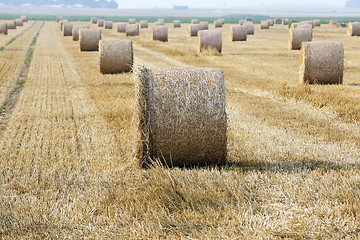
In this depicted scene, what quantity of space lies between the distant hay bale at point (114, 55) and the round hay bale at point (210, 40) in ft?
24.2

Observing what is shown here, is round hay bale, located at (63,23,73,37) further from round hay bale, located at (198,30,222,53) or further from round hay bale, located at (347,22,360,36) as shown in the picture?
round hay bale, located at (347,22,360,36)

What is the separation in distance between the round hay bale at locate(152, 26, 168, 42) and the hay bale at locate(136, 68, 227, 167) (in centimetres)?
2550

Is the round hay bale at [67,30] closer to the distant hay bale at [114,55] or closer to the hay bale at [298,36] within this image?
the hay bale at [298,36]

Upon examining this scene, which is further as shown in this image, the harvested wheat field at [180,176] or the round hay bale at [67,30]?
the round hay bale at [67,30]

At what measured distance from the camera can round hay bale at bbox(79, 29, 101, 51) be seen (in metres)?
21.7

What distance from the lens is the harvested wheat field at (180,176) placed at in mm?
4219

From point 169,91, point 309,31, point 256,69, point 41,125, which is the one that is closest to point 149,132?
point 169,91

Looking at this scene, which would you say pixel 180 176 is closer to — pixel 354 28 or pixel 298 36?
pixel 298 36

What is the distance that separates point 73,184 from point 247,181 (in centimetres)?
204

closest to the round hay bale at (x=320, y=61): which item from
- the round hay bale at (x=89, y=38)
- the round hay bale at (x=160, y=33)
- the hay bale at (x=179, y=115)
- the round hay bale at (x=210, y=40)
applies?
the hay bale at (x=179, y=115)

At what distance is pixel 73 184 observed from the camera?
5.33 metres

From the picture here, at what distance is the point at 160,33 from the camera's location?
30672 mm

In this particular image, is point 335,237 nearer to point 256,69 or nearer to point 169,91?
point 169,91

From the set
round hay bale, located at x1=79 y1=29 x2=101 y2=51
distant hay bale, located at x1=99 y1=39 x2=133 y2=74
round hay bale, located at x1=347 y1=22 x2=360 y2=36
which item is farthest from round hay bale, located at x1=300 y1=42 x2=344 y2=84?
round hay bale, located at x1=347 y1=22 x2=360 y2=36
